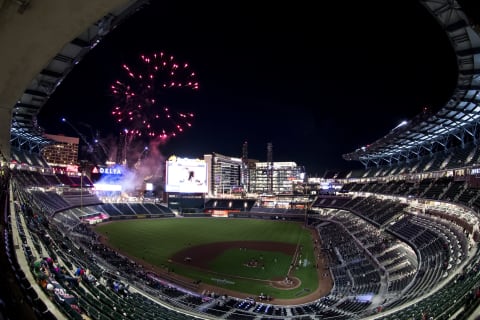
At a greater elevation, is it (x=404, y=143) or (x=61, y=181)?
(x=404, y=143)

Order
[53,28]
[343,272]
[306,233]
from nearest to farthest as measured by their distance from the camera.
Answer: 1. [53,28]
2. [343,272]
3. [306,233]

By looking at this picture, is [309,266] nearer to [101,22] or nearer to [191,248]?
[191,248]

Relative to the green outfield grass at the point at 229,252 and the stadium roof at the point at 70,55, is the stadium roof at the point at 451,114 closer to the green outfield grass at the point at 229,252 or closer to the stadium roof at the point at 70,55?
the stadium roof at the point at 70,55

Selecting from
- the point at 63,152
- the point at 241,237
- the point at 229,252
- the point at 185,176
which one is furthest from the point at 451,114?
the point at 63,152

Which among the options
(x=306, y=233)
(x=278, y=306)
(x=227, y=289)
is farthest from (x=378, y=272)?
(x=306, y=233)

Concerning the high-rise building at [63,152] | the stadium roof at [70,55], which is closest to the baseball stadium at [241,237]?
the stadium roof at [70,55]
